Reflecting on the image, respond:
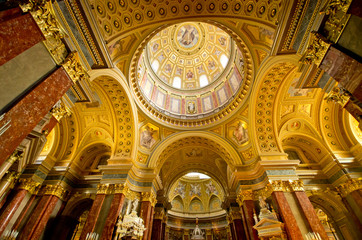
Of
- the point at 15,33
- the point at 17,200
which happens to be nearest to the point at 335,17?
the point at 15,33

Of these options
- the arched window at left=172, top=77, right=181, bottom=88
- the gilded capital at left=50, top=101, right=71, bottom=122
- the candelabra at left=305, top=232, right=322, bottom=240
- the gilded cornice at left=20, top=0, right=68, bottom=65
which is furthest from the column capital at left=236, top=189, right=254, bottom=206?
the arched window at left=172, top=77, right=181, bottom=88

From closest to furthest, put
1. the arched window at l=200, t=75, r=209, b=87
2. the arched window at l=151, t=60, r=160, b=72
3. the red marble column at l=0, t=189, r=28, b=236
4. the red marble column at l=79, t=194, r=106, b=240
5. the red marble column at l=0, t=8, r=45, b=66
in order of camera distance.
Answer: the red marble column at l=0, t=8, r=45, b=66, the red marble column at l=0, t=189, r=28, b=236, the red marble column at l=79, t=194, r=106, b=240, the arched window at l=151, t=60, r=160, b=72, the arched window at l=200, t=75, r=209, b=87

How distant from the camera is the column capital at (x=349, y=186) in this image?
9.11 m

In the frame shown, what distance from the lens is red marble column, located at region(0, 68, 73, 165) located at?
3470 mm

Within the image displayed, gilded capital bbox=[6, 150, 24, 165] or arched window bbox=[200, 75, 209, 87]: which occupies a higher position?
arched window bbox=[200, 75, 209, 87]

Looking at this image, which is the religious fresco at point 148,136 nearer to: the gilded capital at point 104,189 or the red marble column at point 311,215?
the gilded capital at point 104,189

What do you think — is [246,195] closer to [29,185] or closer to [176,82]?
[176,82]

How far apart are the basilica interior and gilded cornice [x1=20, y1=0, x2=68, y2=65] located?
0.03 meters

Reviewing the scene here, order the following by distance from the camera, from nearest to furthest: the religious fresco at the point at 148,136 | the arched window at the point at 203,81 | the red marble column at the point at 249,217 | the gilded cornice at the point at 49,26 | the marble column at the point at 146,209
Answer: the gilded cornice at the point at 49,26, the red marble column at the point at 249,217, the marble column at the point at 146,209, the religious fresco at the point at 148,136, the arched window at the point at 203,81

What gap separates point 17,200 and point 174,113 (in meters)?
11.5

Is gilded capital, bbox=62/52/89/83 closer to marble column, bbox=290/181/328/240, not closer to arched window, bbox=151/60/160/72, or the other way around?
marble column, bbox=290/181/328/240

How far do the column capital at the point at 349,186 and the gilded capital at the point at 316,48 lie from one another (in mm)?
8829

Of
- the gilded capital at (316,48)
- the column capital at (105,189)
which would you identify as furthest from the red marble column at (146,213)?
the gilded capital at (316,48)

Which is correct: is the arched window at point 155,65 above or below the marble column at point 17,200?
above
